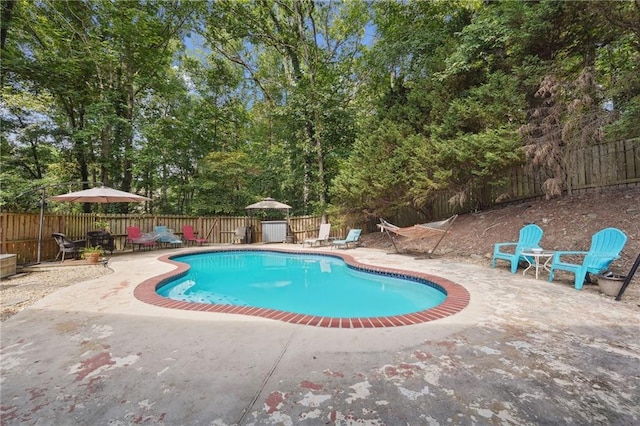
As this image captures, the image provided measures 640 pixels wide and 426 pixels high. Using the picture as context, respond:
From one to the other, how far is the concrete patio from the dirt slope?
2373mm

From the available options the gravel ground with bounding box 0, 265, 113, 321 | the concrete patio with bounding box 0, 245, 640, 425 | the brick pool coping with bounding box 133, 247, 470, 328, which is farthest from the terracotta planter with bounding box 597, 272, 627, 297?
the gravel ground with bounding box 0, 265, 113, 321

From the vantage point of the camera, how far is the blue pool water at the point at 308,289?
4410 millimetres

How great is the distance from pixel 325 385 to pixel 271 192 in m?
15.8

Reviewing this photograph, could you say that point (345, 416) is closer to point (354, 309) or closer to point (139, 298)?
point (354, 309)

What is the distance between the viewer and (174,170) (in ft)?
56.5

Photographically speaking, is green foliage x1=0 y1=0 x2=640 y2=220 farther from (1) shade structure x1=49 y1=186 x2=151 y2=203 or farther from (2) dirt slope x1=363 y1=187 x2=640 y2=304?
(1) shade structure x1=49 y1=186 x2=151 y2=203

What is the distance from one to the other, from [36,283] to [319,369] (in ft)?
18.5

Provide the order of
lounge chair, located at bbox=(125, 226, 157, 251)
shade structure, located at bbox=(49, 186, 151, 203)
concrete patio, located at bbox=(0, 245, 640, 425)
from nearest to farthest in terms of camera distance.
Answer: concrete patio, located at bbox=(0, 245, 640, 425)
shade structure, located at bbox=(49, 186, 151, 203)
lounge chair, located at bbox=(125, 226, 157, 251)

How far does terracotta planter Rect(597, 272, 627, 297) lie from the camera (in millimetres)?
3545

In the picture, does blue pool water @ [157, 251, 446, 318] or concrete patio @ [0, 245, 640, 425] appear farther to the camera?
blue pool water @ [157, 251, 446, 318]

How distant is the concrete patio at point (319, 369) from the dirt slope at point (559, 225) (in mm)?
2373

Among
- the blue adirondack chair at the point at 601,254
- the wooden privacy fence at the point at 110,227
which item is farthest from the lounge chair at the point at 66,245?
the blue adirondack chair at the point at 601,254

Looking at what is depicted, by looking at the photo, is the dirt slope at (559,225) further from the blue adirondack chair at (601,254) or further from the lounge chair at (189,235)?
the lounge chair at (189,235)

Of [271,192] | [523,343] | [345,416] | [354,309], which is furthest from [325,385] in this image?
[271,192]
